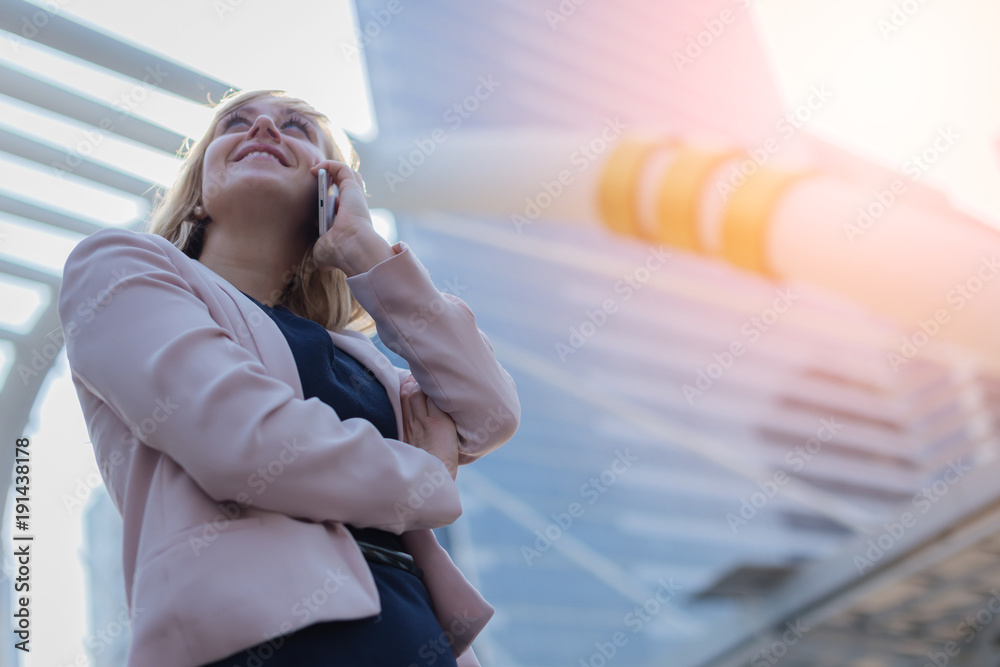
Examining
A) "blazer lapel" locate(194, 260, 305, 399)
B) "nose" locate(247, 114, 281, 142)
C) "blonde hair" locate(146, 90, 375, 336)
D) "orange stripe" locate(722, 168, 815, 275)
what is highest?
"orange stripe" locate(722, 168, 815, 275)

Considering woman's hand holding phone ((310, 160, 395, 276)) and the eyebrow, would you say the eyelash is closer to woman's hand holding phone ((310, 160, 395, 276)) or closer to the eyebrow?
the eyebrow

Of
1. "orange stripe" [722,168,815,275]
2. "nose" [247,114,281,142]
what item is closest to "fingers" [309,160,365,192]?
"nose" [247,114,281,142]

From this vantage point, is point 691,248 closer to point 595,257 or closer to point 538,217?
point 538,217

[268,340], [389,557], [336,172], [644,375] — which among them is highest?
[336,172]

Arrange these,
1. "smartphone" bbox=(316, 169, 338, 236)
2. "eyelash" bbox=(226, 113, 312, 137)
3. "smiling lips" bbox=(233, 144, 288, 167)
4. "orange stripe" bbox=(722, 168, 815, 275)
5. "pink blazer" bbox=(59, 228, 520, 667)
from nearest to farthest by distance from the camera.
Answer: "pink blazer" bbox=(59, 228, 520, 667) → "smartphone" bbox=(316, 169, 338, 236) → "smiling lips" bbox=(233, 144, 288, 167) → "eyelash" bbox=(226, 113, 312, 137) → "orange stripe" bbox=(722, 168, 815, 275)

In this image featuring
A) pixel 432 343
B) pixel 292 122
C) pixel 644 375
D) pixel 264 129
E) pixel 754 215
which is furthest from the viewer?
pixel 644 375

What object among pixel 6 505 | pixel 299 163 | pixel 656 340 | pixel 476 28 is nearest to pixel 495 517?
pixel 656 340

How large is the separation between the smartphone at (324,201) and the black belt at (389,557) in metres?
0.56

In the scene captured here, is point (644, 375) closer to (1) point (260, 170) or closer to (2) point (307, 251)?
(2) point (307, 251)

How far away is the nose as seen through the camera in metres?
1.50

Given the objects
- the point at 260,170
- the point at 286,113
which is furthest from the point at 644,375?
the point at 260,170

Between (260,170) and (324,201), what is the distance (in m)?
0.15

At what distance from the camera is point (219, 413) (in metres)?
0.92

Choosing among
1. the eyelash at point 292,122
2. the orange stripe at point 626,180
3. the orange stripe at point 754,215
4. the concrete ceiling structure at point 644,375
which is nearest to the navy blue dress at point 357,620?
the eyelash at point 292,122
